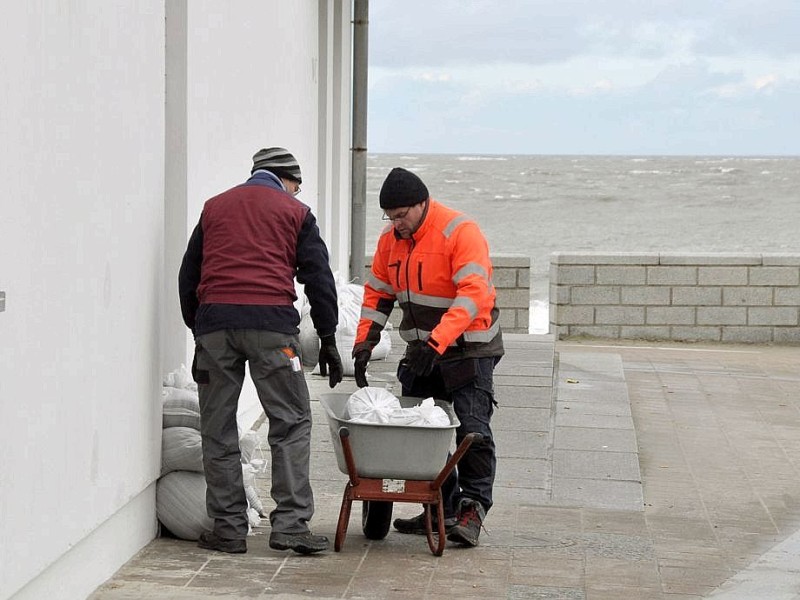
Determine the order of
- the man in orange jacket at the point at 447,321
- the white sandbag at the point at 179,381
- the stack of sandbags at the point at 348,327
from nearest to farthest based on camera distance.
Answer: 1. the man in orange jacket at the point at 447,321
2. the white sandbag at the point at 179,381
3. the stack of sandbags at the point at 348,327

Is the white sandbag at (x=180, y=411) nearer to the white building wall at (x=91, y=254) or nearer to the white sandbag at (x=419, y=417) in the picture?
the white building wall at (x=91, y=254)

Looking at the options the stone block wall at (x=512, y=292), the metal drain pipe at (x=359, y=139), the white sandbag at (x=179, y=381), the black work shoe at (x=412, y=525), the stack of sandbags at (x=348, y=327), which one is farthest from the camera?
the stone block wall at (x=512, y=292)

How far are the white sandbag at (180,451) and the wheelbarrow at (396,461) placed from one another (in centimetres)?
75

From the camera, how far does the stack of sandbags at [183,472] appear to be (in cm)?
636

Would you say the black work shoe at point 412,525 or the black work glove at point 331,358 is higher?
the black work glove at point 331,358

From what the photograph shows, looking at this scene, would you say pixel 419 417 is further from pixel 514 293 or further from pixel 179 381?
pixel 514 293

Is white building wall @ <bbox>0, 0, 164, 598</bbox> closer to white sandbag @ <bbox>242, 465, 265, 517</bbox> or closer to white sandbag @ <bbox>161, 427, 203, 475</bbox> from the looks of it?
white sandbag @ <bbox>161, 427, 203, 475</bbox>

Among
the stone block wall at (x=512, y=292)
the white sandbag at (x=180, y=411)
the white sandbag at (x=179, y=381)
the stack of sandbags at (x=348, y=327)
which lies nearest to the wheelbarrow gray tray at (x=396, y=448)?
the white sandbag at (x=180, y=411)

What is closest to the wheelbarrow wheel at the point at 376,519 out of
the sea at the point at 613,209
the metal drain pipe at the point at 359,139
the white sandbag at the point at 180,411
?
the white sandbag at the point at 180,411

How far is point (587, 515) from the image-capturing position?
712cm

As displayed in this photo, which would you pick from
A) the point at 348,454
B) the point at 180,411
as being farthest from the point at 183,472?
the point at 348,454

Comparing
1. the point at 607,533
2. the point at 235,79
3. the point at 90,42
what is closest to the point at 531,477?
the point at 607,533

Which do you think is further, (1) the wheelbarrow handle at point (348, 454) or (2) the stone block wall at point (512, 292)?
(2) the stone block wall at point (512, 292)

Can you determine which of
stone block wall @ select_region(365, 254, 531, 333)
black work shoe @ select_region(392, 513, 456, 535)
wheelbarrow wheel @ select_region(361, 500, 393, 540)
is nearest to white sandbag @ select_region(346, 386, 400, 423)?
wheelbarrow wheel @ select_region(361, 500, 393, 540)
